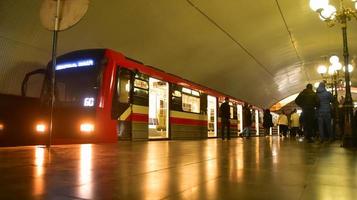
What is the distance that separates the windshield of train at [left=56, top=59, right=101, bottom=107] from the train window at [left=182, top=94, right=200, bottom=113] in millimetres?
5589

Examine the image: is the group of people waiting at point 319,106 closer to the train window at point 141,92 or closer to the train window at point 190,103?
the train window at point 141,92

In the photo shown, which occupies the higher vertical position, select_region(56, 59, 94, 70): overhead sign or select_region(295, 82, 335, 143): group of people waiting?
select_region(56, 59, 94, 70): overhead sign

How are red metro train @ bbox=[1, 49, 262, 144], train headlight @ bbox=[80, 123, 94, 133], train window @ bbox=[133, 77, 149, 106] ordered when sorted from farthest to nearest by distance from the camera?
train window @ bbox=[133, 77, 149, 106] → red metro train @ bbox=[1, 49, 262, 144] → train headlight @ bbox=[80, 123, 94, 133]

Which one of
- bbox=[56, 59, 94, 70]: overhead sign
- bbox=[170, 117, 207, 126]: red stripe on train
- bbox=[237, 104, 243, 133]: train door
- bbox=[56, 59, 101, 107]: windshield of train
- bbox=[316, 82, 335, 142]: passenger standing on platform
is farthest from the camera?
bbox=[237, 104, 243, 133]: train door

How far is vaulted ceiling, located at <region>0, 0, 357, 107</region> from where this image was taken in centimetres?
1308

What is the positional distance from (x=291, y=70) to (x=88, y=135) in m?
28.3

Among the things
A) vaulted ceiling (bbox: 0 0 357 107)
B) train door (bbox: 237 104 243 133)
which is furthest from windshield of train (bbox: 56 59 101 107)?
train door (bbox: 237 104 243 133)

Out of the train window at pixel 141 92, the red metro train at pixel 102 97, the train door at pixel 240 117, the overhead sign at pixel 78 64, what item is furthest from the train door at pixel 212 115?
the overhead sign at pixel 78 64

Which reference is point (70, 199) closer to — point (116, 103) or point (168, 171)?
point (168, 171)

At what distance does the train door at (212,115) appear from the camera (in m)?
18.7

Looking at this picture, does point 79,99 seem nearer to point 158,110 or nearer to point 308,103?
point 158,110

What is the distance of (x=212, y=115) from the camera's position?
19.0m

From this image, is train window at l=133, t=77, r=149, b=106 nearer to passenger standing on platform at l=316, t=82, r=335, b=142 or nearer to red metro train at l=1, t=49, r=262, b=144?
red metro train at l=1, t=49, r=262, b=144

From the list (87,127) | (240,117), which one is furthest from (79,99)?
(240,117)
